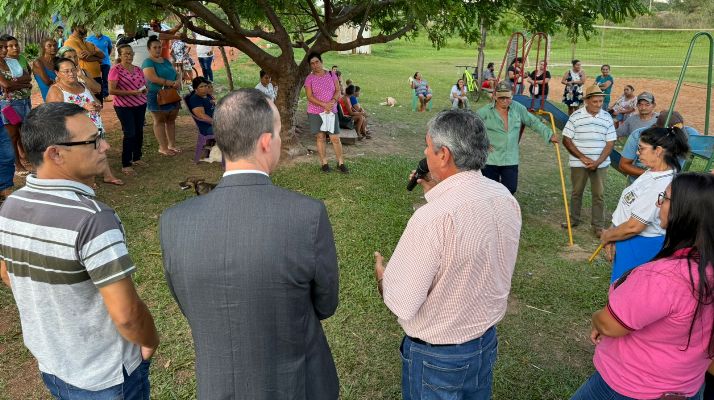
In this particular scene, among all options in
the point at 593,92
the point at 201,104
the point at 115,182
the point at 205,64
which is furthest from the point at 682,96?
the point at 115,182

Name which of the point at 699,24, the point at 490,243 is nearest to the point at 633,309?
the point at 490,243

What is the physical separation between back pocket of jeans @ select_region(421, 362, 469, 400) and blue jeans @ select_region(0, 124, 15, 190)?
18.5 ft

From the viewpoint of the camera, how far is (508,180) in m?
6.07

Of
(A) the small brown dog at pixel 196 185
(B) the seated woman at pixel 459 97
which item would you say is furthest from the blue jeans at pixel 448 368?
(B) the seated woman at pixel 459 97

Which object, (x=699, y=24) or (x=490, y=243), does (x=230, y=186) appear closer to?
(x=490, y=243)

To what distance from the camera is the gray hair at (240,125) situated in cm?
171

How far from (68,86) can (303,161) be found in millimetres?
3567

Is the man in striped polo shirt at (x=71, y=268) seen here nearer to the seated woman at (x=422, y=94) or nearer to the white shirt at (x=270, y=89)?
the white shirt at (x=270, y=89)

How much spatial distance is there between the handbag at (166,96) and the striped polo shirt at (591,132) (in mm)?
5758

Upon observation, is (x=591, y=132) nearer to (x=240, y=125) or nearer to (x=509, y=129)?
(x=509, y=129)

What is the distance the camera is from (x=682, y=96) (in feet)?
57.4

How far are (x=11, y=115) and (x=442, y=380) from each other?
6515 mm

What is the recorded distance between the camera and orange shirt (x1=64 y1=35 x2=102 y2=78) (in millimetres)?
8755

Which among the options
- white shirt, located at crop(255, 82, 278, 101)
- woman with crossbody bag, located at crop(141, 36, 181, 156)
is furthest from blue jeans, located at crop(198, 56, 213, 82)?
woman with crossbody bag, located at crop(141, 36, 181, 156)
